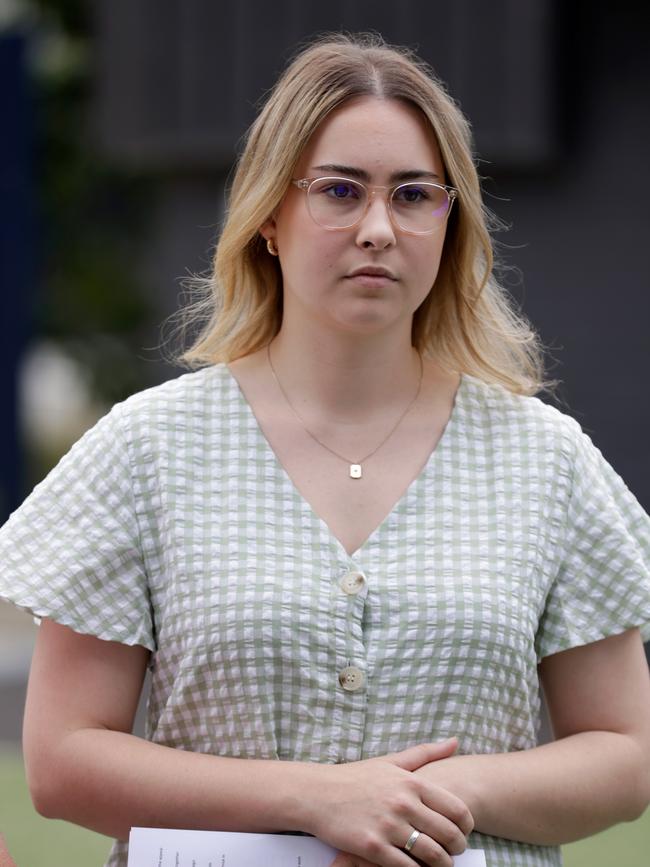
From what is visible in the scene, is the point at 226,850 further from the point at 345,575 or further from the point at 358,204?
the point at 358,204

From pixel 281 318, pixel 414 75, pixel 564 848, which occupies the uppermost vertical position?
pixel 414 75

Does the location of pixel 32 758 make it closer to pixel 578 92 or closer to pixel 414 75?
pixel 414 75

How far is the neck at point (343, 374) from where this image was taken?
7.74 feet

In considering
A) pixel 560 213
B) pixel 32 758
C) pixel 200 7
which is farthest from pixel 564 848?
pixel 200 7

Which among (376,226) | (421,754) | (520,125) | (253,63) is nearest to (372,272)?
(376,226)

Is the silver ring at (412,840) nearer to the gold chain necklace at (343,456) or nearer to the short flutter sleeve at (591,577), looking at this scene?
the short flutter sleeve at (591,577)

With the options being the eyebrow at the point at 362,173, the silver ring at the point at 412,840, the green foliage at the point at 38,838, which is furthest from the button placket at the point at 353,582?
the green foliage at the point at 38,838

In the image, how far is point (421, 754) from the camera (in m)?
2.14

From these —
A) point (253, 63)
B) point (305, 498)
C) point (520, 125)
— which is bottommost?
point (305, 498)

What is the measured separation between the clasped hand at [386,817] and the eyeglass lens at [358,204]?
746 mm

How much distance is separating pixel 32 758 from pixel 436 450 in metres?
0.73

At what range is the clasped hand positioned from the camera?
6.76 feet

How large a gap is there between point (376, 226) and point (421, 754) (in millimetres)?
721

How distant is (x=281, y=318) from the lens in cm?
250
